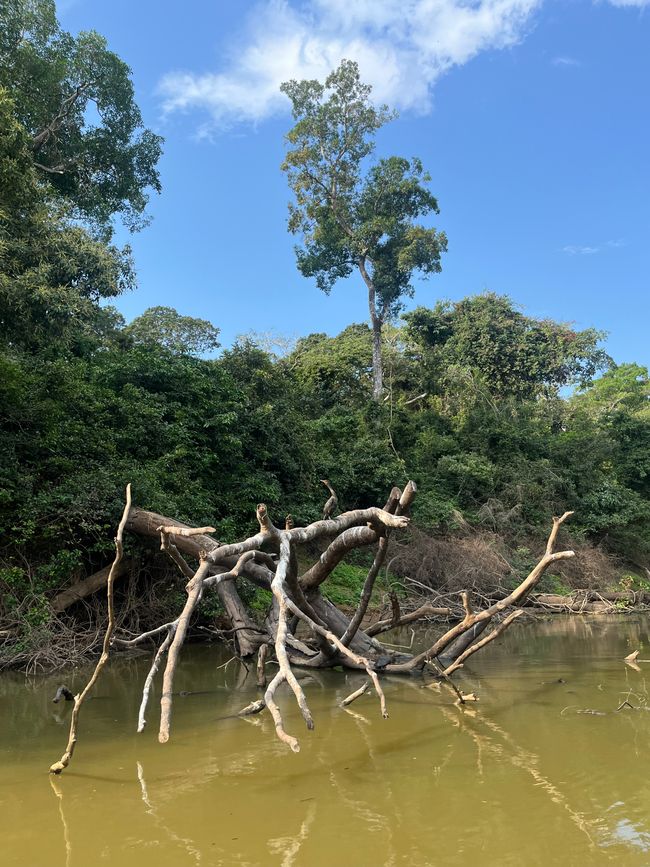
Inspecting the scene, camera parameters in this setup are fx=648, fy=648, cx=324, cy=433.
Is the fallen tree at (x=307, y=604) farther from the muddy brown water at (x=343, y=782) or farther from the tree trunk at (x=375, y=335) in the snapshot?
the tree trunk at (x=375, y=335)

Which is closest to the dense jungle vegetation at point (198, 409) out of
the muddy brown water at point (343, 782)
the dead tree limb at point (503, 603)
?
the muddy brown water at point (343, 782)

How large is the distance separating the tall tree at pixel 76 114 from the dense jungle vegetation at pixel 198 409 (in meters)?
0.06

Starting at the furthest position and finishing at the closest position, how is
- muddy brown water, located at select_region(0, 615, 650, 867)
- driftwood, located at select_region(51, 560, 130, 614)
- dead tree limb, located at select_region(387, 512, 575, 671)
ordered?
driftwood, located at select_region(51, 560, 130, 614) → dead tree limb, located at select_region(387, 512, 575, 671) → muddy brown water, located at select_region(0, 615, 650, 867)

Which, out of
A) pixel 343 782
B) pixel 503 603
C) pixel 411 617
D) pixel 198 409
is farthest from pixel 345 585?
pixel 343 782

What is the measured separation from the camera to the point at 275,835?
316 centimetres

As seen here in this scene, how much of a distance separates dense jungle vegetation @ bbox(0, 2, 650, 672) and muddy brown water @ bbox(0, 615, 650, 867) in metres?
3.89

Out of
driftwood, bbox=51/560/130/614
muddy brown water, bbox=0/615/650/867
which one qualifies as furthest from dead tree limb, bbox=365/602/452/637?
driftwood, bbox=51/560/130/614

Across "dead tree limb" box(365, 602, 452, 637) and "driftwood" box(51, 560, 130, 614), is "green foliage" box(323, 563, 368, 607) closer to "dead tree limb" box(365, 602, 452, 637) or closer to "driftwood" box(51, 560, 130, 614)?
"driftwood" box(51, 560, 130, 614)

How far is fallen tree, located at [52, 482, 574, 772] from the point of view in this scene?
4598 mm

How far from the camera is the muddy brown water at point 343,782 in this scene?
9.98ft

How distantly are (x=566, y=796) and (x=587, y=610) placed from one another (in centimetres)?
1293

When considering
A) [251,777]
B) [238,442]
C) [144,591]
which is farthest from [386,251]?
[251,777]

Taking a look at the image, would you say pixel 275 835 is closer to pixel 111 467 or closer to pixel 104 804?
pixel 104 804

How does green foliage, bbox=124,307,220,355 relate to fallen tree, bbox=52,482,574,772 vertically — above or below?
above
